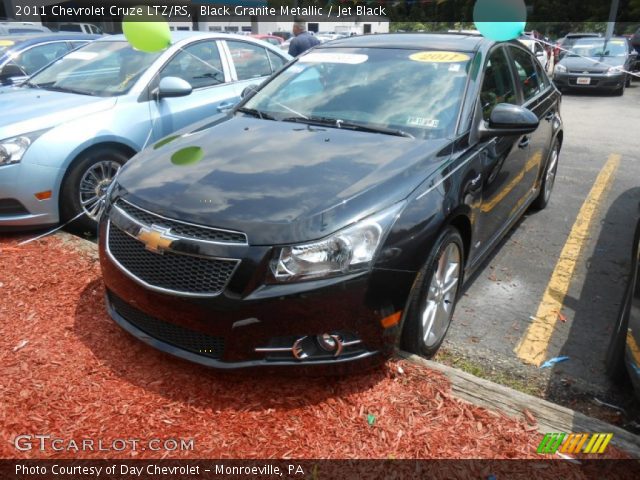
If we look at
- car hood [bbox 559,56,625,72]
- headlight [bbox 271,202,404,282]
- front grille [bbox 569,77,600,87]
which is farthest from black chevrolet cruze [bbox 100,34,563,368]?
car hood [bbox 559,56,625,72]

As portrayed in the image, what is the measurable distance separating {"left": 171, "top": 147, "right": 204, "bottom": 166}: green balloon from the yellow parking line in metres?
2.27

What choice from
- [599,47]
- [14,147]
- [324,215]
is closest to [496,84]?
[324,215]

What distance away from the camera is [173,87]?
4.84 metres

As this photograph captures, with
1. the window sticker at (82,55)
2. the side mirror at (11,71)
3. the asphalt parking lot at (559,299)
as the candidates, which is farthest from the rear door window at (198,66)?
the asphalt parking lot at (559,299)

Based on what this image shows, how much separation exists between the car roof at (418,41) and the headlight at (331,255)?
198 centimetres

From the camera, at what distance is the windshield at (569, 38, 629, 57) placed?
52.6 ft

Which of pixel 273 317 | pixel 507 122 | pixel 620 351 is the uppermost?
pixel 507 122

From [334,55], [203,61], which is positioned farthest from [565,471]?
[203,61]

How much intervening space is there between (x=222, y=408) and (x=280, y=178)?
1166 mm

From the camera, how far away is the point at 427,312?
2928 millimetres

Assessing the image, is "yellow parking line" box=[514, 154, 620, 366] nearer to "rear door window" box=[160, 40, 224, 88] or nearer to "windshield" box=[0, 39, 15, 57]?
"rear door window" box=[160, 40, 224, 88]

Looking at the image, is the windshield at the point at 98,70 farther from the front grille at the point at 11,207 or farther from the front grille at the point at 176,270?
the front grille at the point at 176,270

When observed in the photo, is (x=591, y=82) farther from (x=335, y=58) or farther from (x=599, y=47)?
(x=335, y=58)

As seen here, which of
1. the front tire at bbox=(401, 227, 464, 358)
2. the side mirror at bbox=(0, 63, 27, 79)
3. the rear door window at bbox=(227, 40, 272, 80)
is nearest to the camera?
the front tire at bbox=(401, 227, 464, 358)
